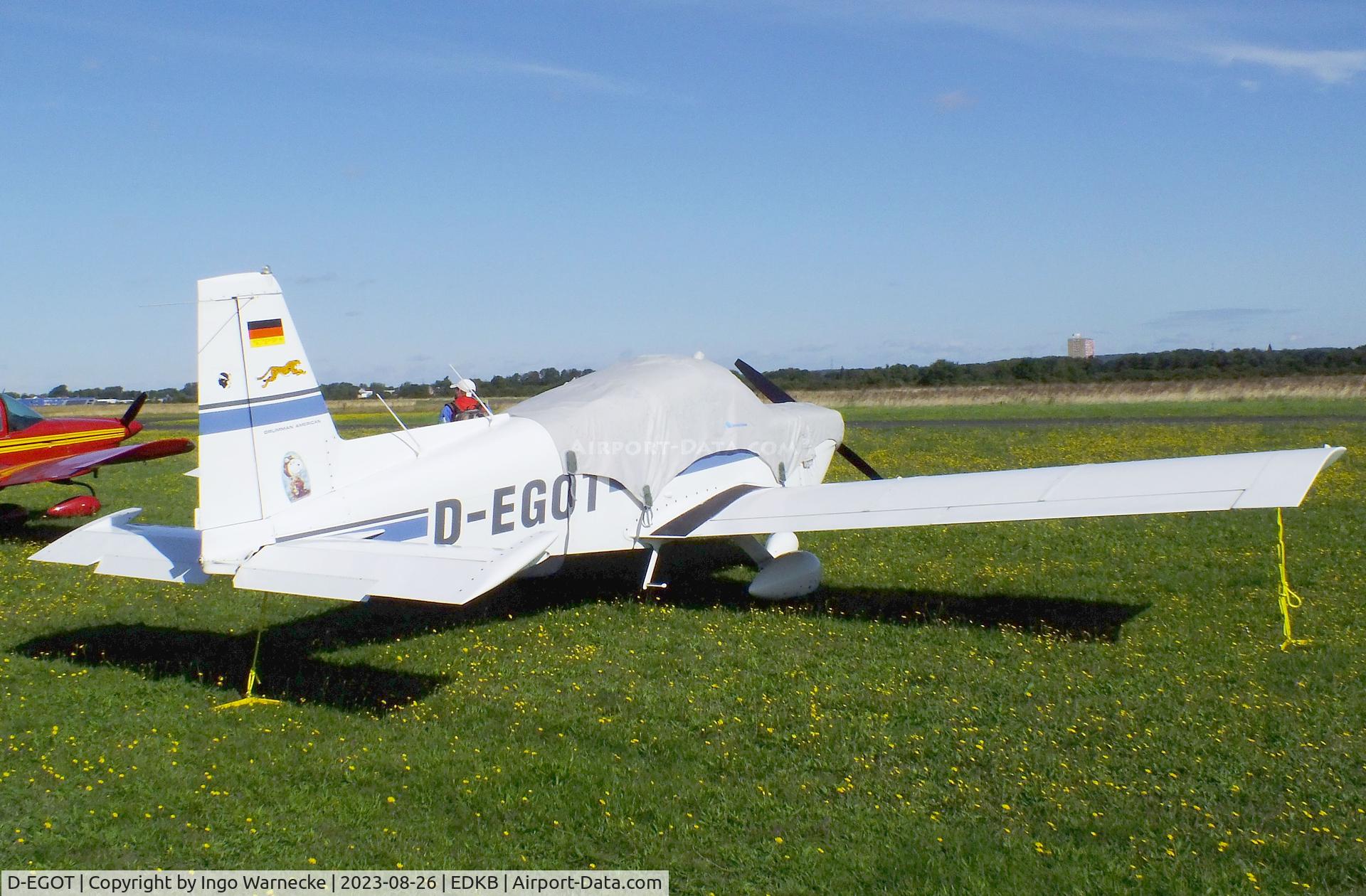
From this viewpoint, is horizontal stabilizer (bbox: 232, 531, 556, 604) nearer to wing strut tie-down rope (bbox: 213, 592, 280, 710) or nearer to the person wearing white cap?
wing strut tie-down rope (bbox: 213, 592, 280, 710)

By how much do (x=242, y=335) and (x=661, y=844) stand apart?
3.89 meters

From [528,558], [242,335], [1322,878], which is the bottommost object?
[1322,878]

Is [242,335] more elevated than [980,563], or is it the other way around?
[242,335]

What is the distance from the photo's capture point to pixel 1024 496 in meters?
8.36

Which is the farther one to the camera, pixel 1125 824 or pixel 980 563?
pixel 980 563

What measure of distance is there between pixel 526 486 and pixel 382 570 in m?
2.54

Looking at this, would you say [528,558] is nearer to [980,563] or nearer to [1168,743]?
[1168,743]

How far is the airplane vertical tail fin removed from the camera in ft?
20.5

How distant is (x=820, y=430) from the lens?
38.3 ft

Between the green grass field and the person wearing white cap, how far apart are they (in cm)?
238

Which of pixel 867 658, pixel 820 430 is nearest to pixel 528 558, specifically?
pixel 867 658

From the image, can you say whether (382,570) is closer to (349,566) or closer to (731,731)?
(349,566)

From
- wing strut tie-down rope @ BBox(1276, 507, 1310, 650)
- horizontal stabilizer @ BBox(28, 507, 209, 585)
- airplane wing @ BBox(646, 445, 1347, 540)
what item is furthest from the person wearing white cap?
wing strut tie-down rope @ BBox(1276, 507, 1310, 650)

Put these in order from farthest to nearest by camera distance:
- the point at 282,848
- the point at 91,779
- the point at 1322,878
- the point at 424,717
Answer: the point at 424,717
the point at 91,779
the point at 282,848
the point at 1322,878
